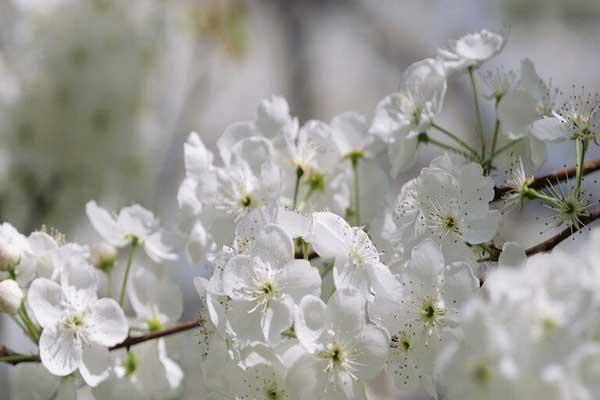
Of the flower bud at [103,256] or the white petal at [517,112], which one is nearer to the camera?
the white petal at [517,112]

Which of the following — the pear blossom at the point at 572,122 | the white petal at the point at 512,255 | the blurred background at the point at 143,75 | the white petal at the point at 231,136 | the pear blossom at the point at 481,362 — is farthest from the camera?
the blurred background at the point at 143,75

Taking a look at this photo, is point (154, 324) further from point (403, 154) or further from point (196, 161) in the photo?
point (403, 154)

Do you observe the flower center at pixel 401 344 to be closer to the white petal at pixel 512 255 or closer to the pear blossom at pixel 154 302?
the white petal at pixel 512 255

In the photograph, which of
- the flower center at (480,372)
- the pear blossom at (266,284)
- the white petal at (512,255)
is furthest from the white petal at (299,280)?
the flower center at (480,372)

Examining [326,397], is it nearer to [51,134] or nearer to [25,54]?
[51,134]

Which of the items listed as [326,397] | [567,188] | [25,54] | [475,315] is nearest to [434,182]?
[567,188]

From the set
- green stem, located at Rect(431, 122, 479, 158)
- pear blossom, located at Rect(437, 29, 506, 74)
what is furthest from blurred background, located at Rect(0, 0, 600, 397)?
green stem, located at Rect(431, 122, 479, 158)
